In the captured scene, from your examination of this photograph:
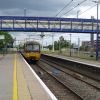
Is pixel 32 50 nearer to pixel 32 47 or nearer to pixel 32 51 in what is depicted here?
pixel 32 51

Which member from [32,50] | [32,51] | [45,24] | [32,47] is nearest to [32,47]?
[32,47]

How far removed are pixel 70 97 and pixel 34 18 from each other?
58272 mm

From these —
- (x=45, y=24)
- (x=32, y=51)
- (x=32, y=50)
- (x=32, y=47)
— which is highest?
(x=45, y=24)

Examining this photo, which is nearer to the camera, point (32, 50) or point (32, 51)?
point (32, 51)

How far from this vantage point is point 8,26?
2968 inches

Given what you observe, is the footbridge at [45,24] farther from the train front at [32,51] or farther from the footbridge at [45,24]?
the train front at [32,51]

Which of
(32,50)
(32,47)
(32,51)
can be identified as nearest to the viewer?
(32,51)

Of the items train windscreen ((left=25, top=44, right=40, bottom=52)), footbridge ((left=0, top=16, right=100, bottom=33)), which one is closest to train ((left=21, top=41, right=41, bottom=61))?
train windscreen ((left=25, top=44, right=40, bottom=52))

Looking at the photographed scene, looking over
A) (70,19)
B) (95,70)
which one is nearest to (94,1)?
(70,19)

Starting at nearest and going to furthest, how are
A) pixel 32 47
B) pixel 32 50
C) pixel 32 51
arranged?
pixel 32 51 < pixel 32 50 < pixel 32 47

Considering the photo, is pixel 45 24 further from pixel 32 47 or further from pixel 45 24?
pixel 32 47

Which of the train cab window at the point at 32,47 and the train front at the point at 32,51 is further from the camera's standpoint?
the train cab window at the point at 32,47

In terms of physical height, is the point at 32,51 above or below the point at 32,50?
below

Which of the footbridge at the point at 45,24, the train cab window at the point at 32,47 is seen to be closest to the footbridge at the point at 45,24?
the footbridge at the point at 45,24
